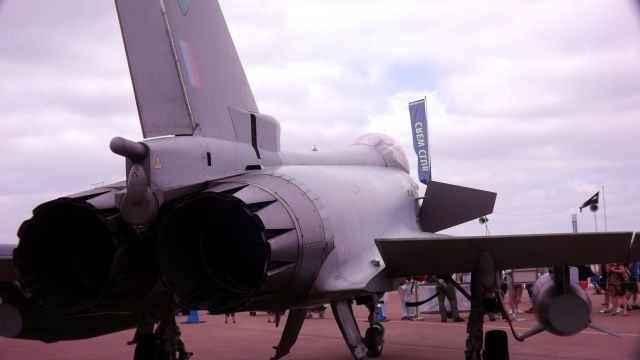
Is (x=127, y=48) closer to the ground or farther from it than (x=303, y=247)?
farther from it

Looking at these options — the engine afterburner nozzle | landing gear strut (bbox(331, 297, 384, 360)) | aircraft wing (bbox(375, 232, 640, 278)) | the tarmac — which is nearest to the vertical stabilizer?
the engine afterburner nozzle

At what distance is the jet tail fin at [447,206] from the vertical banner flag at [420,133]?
12.1m

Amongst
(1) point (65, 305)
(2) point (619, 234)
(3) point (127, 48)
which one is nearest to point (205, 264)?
(1) point (65, 305)

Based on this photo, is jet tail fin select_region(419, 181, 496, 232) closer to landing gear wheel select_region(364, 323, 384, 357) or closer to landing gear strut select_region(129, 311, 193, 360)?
landing gear wheel select_region(364, 323, 384, 357)

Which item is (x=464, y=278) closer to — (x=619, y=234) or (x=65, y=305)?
(x=619, y=234)

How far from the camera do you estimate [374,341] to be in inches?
453

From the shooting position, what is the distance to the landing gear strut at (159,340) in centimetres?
817

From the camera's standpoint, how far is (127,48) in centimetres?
708

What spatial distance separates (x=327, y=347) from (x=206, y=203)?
292 inches

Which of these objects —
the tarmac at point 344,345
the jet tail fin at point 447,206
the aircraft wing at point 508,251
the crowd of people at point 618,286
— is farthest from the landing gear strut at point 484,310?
the crowd of people at point 618,286

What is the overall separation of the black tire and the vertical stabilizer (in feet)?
8.46

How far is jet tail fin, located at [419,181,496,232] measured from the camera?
36.1ft

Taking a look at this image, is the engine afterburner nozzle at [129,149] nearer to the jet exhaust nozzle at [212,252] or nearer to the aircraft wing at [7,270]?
the jet exhaust nozzle at [212,252]

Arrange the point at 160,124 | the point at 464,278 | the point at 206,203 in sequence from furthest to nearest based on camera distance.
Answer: the point at 464,278
the point at 160,124
the point at 206,203
